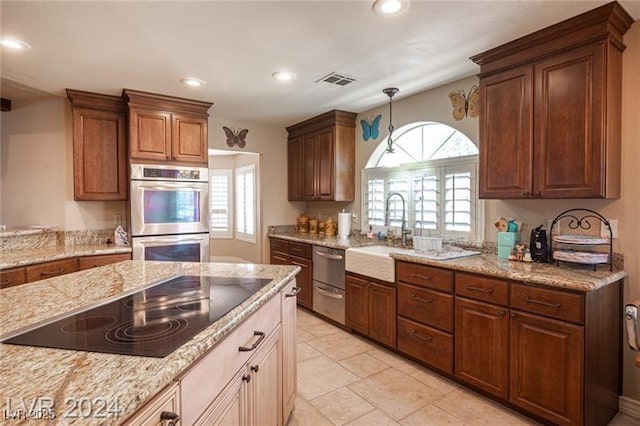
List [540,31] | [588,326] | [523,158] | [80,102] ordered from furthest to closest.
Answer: [80,102]
[523,158]
[540,31]
[588,326]

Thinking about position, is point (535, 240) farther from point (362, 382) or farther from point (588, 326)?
point (362, 382)

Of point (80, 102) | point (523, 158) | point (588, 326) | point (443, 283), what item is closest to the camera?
point (588, 326)

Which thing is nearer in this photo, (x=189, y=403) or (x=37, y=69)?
(x=189, y=403)

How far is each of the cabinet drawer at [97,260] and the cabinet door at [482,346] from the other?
3.23 m

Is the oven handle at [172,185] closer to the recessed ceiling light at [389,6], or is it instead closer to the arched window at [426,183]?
the arched window at [426,183]

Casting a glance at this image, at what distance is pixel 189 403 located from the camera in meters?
1.00

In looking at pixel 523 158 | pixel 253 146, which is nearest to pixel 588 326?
pixel 523 158

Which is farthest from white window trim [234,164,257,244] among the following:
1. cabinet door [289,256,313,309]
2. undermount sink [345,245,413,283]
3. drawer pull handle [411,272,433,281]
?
drawer pull handle [411,272,433,281]

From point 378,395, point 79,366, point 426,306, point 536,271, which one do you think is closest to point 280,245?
point 426,306

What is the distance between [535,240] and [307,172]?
3038 millimetres

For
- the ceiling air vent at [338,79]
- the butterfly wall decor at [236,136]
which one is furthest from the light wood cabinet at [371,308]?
the butterfly wall decor at [236,136]

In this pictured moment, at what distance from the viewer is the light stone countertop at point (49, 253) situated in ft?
9.37

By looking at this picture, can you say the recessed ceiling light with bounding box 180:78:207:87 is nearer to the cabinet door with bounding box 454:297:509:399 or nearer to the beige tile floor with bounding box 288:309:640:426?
the beige tile floor with bounding box 288:309:640:426

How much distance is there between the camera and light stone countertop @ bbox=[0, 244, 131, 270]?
2.86 meters
